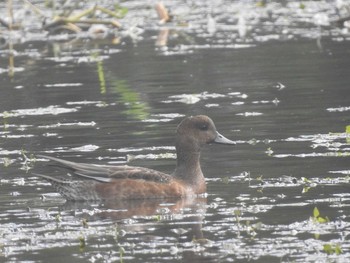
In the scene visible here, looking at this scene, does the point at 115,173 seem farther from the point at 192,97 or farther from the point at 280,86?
the point at 280,86

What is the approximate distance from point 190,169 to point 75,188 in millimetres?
1263

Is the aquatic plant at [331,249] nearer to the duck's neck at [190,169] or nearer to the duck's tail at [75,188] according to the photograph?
the duck's neck at [190,169]

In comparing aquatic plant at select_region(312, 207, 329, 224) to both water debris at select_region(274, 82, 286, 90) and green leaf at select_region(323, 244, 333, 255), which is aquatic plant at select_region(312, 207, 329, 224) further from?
water debris at select_region(274, 82, 286, 90)

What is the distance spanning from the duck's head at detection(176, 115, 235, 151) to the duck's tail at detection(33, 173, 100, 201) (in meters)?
1.20

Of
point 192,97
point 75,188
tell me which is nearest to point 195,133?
point 75,188

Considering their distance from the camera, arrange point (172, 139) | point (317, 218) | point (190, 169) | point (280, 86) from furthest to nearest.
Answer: point (280, 86), point (172, 139), point (190, 169), point (317, 218)

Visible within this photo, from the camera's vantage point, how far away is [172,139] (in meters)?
16.3

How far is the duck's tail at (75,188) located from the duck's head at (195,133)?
1.20 metres

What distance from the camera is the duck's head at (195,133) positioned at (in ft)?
45.7

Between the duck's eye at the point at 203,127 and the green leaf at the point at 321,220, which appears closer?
the green leaf at the point at 321,220

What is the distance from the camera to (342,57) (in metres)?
24.2

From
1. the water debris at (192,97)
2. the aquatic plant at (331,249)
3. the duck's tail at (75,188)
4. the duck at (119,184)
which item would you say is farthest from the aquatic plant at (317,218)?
the water debris at (192,97)

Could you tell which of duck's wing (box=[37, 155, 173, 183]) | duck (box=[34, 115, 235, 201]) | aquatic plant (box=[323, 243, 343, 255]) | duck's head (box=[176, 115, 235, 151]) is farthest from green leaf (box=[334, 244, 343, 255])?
duck's head (box=[176, 115, 235, 151])

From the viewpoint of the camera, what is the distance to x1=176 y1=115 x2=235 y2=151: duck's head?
1393 cm
